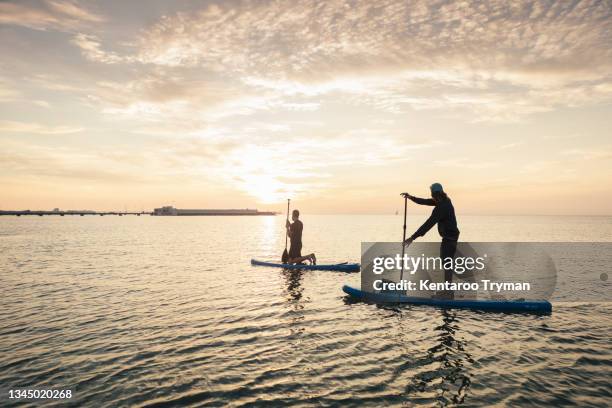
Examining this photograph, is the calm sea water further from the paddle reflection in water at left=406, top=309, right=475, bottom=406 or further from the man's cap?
the man's cap

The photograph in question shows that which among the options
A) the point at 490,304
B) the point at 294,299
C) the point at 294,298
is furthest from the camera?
the point at 294,298

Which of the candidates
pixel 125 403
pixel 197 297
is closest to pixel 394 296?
pixel 197 297

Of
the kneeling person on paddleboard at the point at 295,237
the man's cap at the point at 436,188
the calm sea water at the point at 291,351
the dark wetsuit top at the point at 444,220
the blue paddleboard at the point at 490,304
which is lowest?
the calm sea water at the point at 291,351

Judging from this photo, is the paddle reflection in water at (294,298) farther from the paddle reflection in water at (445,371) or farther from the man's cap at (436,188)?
the man's cap at (436,188)

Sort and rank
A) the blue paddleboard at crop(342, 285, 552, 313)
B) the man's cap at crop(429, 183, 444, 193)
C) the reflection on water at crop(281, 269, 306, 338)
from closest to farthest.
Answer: the reflection on water at crop(281, 269, 306, 338), the man's cap at crop(429, 183, 444, 193), the blue paddleboard at crop(342, 285, 552, 313)

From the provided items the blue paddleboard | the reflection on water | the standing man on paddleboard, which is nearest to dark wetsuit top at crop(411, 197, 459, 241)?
the standing man on paddleboard

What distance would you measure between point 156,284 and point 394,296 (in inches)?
550

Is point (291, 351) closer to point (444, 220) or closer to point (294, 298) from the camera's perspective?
point (294, 298)

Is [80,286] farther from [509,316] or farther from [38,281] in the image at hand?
[509,316]

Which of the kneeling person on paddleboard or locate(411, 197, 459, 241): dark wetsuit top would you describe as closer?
locate(411, 197, 459, 241): dark wetsuit top

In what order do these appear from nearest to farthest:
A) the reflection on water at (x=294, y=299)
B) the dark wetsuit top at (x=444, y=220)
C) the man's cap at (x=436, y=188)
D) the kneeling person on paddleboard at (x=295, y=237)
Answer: the reflection on water at (x=294, y=299) → the dark wetsuit top at (x=444, y=220) → the man's cap at (x=436, y=188) → the kneeling person on paddleboard at (x=295, y=237)

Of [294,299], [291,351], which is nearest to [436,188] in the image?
[291,351]

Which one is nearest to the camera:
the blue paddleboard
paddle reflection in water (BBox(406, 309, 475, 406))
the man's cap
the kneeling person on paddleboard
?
paddle reflection in water (BBox(406, 309, 475, 406))

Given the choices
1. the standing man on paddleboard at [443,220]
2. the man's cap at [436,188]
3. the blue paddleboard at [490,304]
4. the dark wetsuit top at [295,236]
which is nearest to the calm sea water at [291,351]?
the blue paddleboard at [490,304]
